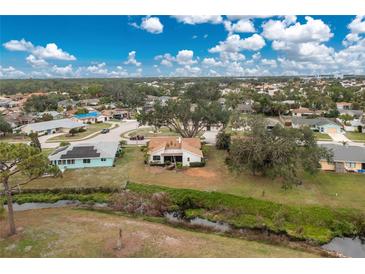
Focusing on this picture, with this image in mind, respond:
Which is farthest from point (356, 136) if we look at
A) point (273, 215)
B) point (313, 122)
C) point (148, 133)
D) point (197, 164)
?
point (148, 133)

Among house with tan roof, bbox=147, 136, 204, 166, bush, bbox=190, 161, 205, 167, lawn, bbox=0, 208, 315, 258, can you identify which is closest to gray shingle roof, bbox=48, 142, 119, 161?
house with tan roof, bbox=147, 136, 204, 166

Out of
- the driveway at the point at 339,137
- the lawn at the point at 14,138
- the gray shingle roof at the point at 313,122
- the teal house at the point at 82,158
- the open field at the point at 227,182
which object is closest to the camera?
the open field at the point at 227,182

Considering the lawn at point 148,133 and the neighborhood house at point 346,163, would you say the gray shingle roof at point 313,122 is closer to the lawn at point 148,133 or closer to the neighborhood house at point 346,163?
the neighborhood house at point 346,163

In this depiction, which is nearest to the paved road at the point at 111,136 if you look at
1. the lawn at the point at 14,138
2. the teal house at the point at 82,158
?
the lawn at the point at 14,138

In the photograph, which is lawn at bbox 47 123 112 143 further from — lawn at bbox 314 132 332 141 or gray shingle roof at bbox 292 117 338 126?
lawn at bbox 314 132 332 141

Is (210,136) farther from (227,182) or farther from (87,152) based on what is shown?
(87,152)

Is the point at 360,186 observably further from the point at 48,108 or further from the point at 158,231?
the point at 48,108
